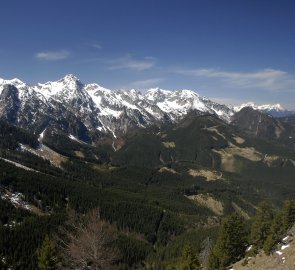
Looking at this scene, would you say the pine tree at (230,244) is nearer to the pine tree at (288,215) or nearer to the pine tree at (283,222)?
the pine tree at (283,222)

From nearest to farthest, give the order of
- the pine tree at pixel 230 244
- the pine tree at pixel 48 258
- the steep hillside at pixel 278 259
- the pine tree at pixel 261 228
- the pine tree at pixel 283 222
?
the steep hillside at pixel 278 259
the pine tree at pixel 48 258
the pine tree at pixel 283 222
the pine tree at pixel 261 228
the pine tree at pixel 230 244

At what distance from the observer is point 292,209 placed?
93.9 m

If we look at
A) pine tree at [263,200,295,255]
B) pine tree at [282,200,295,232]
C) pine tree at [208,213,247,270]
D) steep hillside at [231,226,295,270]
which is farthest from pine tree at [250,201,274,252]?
steep hillside at [231,226,295,270]

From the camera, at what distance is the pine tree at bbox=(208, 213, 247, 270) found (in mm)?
94419

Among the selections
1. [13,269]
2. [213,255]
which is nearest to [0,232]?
[13,269]

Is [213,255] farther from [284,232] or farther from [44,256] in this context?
[44,256]

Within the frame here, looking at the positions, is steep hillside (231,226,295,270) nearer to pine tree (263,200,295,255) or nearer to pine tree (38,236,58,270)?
pine tree (263,200,295,255)

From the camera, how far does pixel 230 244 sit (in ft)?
317

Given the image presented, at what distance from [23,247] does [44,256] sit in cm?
13815

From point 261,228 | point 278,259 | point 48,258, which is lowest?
point 48,258

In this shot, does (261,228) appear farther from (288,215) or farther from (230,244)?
(230,244)

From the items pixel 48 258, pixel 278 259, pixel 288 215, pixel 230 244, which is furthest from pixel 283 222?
pixel 48 258

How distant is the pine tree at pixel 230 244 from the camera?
3717 inches

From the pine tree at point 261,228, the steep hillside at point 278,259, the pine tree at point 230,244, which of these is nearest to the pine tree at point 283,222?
the pine tree at point 261,228
